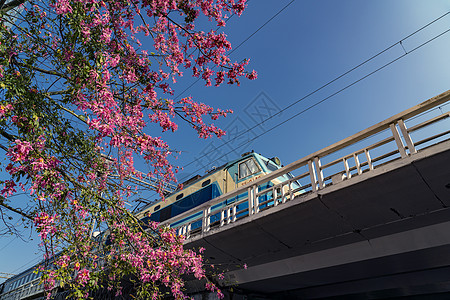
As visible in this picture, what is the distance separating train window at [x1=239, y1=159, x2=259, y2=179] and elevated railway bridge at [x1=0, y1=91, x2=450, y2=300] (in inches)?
46.1

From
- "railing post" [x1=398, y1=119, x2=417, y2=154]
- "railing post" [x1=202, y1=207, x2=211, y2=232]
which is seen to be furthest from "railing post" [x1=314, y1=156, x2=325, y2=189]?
"railing post" [x1=202, y1=207, x2=211, y2=232]

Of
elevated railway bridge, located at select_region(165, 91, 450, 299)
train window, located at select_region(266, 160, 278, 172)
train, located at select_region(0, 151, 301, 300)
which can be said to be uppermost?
train window, located at select_region(266, 160, 278, 172)

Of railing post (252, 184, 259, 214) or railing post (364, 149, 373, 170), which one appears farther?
railing post (252, 184, 259, 214)

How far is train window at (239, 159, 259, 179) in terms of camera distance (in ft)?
34.3

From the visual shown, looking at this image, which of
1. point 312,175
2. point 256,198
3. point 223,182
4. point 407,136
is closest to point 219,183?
point 223,182

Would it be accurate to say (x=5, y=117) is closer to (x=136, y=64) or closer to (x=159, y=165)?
(x=136, y=64)

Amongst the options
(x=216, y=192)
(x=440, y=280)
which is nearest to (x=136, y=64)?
(x=216, y=192)

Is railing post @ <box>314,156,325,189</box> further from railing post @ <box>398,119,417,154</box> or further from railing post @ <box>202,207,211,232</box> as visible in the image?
railing post @ <box>202,207,211,232</box>

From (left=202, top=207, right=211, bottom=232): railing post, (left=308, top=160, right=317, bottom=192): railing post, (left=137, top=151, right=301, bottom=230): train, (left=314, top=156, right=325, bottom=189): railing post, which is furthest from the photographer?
(left=137, top=151, right=301, bottom=230): train

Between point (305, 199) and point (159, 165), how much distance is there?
325 centimetres

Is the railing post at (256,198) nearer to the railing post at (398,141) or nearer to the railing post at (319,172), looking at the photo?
the railing post at (319,172)

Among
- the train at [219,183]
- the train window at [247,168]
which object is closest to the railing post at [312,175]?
the train at [219,183]

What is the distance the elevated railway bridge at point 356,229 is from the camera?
217 inches

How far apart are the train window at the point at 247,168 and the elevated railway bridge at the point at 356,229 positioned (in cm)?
117
